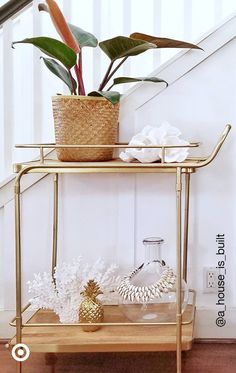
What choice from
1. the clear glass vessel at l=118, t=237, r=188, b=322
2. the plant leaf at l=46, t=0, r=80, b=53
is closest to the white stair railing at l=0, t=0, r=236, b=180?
the plant leaf at l=46, t=0, r=80, b=53

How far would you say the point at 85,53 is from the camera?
195 cm

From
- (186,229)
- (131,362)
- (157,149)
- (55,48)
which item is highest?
(55,48)

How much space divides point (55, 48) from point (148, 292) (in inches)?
30.4

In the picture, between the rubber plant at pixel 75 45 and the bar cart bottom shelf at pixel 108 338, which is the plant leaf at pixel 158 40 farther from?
the bar cart bottom shelf at pixel 108 338

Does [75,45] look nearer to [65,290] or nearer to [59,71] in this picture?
[59,71]

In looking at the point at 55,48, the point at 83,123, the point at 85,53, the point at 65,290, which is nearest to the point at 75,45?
the point at 55,48

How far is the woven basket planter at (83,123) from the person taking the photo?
1596 mm

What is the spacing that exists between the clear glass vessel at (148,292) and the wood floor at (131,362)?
19 cm

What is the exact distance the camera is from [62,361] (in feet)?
5.93

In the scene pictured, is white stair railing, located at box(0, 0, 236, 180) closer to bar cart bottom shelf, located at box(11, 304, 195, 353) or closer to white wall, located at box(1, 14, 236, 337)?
white wall, located at box(1, 14, 236, 337)

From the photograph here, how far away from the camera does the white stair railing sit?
1.94 meters

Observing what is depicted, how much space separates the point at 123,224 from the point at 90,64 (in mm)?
596

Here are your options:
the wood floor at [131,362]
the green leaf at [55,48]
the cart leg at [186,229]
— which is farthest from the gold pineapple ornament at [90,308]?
the green leaf at [55,48]

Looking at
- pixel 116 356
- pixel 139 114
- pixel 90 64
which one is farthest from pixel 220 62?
pixel 116 356
